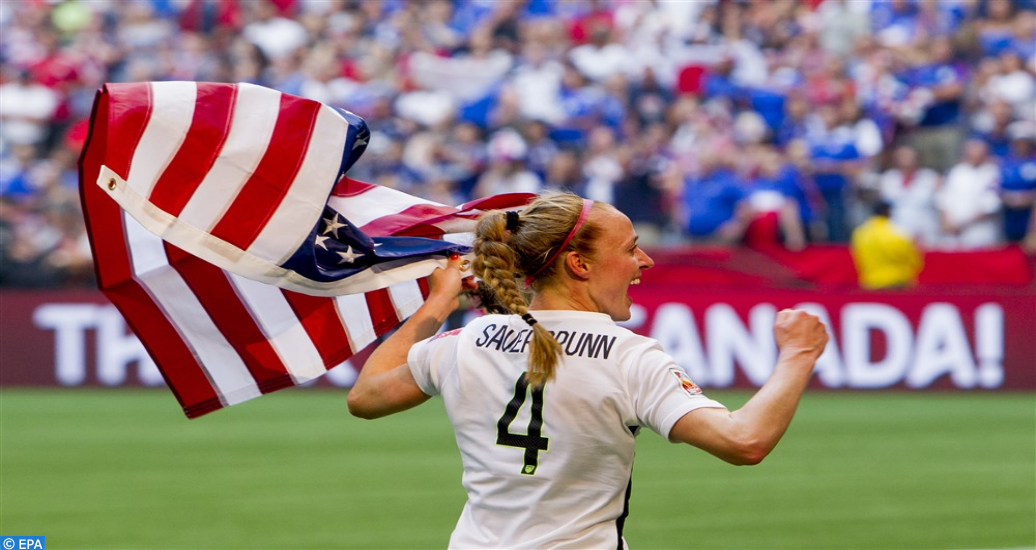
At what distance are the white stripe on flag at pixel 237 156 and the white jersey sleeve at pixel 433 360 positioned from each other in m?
0.84

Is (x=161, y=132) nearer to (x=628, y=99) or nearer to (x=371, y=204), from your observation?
(x=371, y=204)

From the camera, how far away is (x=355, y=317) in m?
4.57

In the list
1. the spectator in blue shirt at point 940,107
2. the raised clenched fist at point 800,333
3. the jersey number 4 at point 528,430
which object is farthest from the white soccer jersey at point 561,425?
the spectator in blue shirt at point 940,107

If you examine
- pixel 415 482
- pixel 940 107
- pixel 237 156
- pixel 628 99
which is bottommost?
pixel 940 107

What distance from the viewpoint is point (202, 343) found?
4520mm

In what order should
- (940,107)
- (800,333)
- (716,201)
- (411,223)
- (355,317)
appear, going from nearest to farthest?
1. (800,333)
2. (411,223)
3. (355,317)
4. (716,201)
5. (940,107)

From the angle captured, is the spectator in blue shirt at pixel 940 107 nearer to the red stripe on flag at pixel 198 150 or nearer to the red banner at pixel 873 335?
the red banner at pixel 873 335

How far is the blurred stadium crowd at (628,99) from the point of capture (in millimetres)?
16516

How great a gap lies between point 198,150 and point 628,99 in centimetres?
1447

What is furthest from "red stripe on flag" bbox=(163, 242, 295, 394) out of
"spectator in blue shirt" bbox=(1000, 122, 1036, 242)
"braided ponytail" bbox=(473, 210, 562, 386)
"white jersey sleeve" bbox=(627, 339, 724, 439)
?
"spectator in blue shirt" bbox=(1000, 122, 1036, 242)

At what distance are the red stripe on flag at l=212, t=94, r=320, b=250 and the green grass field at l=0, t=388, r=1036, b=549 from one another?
138 inches

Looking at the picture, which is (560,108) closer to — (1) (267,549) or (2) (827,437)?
(2) (827,437)

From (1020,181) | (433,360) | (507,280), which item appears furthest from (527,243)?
(1020,181)

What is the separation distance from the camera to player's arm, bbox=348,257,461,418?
12.4 feet
